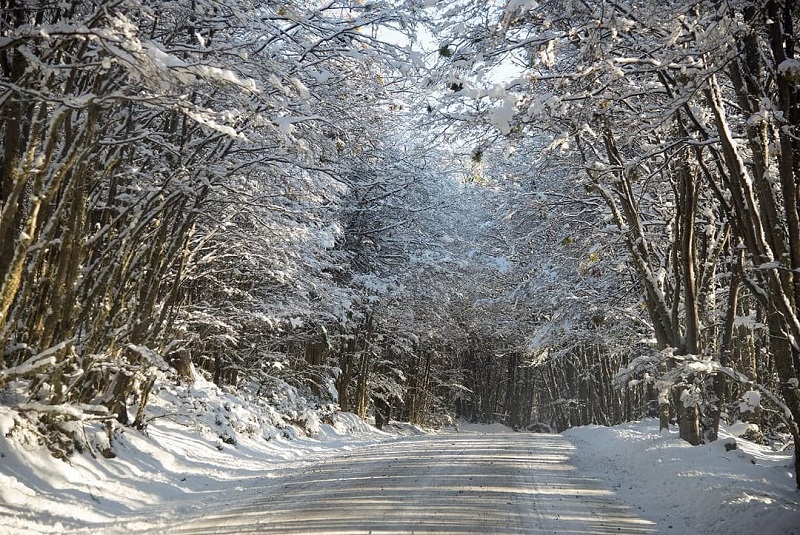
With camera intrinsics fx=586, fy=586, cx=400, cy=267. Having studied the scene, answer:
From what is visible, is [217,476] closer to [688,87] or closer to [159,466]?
[159,466]

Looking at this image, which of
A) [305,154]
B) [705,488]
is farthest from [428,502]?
[305,154]

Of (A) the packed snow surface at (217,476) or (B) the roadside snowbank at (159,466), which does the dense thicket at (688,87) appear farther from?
(B) the roadside snowbank at (159,466)

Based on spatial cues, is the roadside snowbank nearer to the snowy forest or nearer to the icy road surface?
the snowy forest

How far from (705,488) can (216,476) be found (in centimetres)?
642

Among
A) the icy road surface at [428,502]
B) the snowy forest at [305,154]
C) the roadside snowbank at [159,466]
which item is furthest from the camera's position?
the icy road surface at [428,502]

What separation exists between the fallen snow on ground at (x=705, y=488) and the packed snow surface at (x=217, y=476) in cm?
2

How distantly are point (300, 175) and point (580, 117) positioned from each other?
18.6ft

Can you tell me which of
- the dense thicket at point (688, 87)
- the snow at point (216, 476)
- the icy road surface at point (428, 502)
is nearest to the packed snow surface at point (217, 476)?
the snow at point (216, 476)

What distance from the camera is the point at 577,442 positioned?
15898 mm

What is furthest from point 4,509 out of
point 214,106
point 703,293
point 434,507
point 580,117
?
point 703,293

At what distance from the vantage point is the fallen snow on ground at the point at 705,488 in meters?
5.92

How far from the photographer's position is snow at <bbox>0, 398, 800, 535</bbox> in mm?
5574

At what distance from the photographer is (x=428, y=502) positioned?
6.82 meters

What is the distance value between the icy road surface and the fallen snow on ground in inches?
15.6
